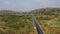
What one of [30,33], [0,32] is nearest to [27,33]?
[30,33]

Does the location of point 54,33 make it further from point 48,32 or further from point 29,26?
point 29,26

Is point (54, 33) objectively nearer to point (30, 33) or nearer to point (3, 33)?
point (30, 33)

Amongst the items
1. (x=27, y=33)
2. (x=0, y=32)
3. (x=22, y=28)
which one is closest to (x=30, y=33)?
(x=27, y=33)

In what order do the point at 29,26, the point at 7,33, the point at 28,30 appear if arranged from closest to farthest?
the point at 7,33 < the point at 28,30 < the point at 29,26

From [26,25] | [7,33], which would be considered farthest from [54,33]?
[7,33]

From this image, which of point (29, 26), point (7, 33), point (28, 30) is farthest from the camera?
point (29, 26)

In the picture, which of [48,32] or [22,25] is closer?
[48,32]

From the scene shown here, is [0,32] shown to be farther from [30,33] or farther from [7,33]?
[30,33]

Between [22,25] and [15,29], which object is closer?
[15,29]
